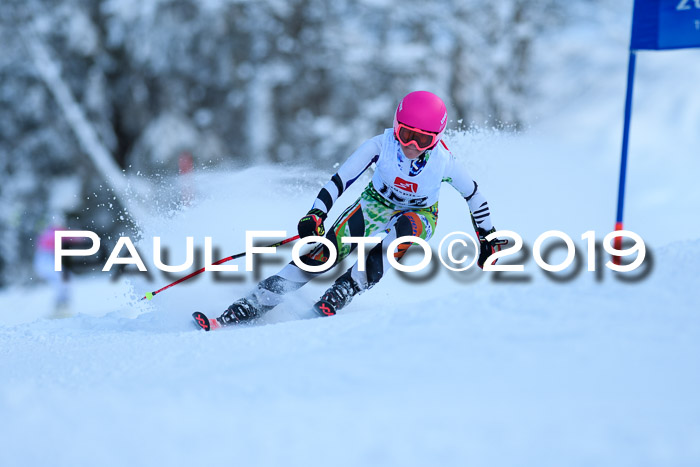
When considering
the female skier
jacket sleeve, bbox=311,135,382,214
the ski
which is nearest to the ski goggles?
the female skier

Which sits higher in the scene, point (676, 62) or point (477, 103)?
point (676, 62)

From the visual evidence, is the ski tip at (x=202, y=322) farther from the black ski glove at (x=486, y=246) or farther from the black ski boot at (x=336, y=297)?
the black ski glove at (x=486, y=246)

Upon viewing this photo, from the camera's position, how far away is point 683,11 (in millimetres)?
3885

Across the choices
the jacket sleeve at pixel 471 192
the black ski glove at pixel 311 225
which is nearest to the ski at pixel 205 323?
the black ski glove at pixel 311 225

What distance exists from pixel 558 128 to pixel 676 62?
→ 2701 millimetres

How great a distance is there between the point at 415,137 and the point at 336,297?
40.5 inches

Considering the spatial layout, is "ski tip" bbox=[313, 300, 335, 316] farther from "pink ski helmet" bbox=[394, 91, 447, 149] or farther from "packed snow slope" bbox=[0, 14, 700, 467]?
"pink ski helmet" bbox=[394, 91, 447, 149]

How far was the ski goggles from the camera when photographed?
12.4ft

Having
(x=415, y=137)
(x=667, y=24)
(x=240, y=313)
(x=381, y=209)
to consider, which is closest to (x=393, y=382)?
(x=415, y=137)

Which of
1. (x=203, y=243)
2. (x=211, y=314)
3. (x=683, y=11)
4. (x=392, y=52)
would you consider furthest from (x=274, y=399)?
(x=392, y=52)

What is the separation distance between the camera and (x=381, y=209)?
4.26 meters

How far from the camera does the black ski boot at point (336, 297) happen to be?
406cm

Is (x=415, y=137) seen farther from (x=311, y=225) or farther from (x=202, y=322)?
(x=202, y=322)

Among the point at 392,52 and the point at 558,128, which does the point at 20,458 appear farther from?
the point at 558,128
